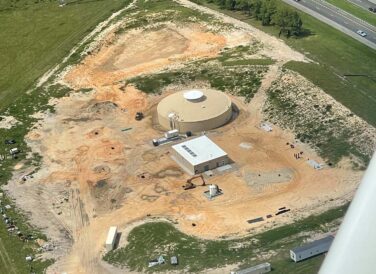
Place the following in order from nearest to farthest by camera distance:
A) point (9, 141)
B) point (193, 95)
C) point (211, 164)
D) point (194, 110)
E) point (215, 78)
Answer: point (211, 164)
point (9, 141)
point (194, 110)
point (193, 95)
point (215, 78)

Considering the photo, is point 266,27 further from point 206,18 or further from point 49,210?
point 49,210

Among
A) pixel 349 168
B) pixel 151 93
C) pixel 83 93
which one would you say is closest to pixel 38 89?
pixel 83 93

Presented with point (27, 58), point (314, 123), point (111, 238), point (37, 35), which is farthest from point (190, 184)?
point (37, 35)

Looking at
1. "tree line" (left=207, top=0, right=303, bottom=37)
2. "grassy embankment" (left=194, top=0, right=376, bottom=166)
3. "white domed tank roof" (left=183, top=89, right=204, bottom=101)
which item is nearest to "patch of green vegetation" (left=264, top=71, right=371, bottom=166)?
"grassy embankment" (left=194, top=0, right=376, bottom=166)

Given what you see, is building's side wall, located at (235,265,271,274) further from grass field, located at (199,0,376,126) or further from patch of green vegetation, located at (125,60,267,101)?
patch of green vegetation, located at (125,60,267,101)

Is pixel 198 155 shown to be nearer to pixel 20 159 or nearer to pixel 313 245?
pixel 313 245

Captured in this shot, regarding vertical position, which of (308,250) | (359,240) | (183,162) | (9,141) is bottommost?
(9,141)
